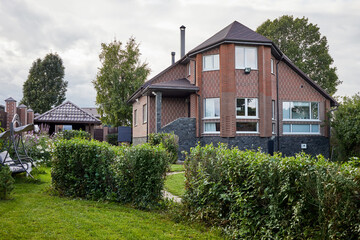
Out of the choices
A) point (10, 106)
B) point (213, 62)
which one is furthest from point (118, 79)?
point (10, 106)

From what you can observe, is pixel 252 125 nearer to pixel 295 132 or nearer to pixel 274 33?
pixel 295 132

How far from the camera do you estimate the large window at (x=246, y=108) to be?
17.5 m

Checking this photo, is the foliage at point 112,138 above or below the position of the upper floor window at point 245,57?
below

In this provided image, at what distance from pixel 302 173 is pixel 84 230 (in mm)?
3212

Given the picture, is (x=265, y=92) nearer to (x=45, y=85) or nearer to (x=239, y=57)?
(x=239, y=57)

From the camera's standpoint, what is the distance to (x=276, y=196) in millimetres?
3996

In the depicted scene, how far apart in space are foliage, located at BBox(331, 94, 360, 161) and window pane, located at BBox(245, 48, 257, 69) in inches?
257

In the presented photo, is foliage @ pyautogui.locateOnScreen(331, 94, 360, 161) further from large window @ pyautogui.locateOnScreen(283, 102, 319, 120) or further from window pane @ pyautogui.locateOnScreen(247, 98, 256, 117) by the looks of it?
window pane @ pyautogui.locateOnScreen(247, 98, 256, 117)

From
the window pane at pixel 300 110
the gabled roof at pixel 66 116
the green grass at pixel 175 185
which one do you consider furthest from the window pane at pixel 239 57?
the gabled roof at pixel 66 116

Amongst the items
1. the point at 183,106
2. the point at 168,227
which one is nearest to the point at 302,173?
the point at 168,227

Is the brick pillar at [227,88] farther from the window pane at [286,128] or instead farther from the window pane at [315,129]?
the window pane at [315,129]

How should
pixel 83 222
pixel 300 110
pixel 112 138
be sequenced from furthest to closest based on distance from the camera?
pixel 112 138, pixel 300 110, pixel 83 222

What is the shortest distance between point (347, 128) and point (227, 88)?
25.6 ft

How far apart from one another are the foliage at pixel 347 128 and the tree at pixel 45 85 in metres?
37.7
